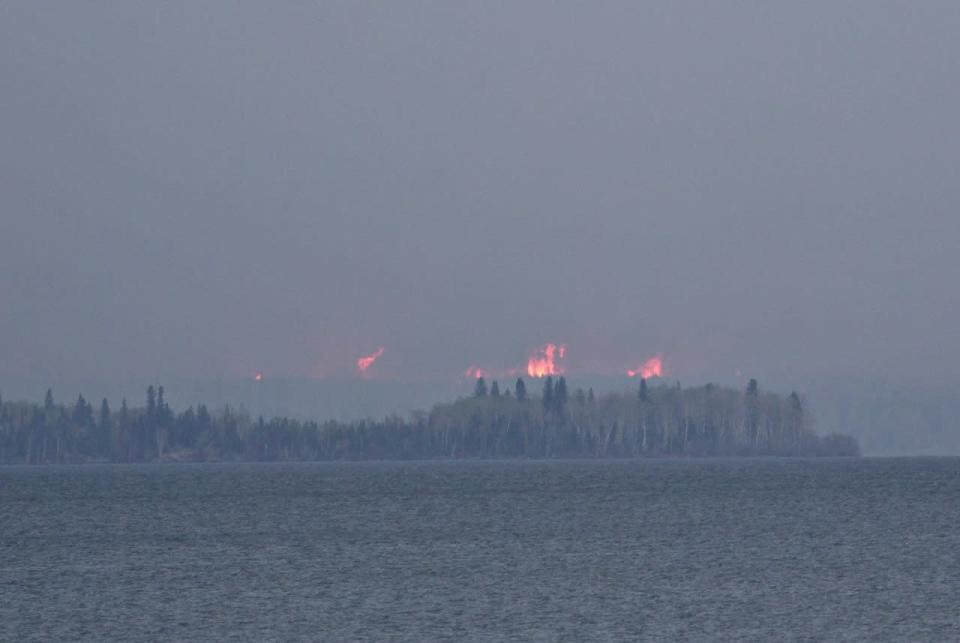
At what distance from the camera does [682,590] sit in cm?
7050

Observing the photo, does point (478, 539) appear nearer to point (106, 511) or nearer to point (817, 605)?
point (817, 605)

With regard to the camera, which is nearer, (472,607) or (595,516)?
(472,607)

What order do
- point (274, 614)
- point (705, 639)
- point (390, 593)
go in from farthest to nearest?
point (390, 593)
point (274, 614)
point (705, 639)

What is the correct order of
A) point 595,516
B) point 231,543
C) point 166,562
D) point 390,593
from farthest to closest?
point 595,516 → point 231,543 → point 166,562 → point 390,593

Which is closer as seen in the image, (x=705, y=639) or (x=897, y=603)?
(x=705, y=639)

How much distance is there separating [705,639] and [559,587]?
2005 cm

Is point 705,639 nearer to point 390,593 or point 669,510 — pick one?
point 390,593

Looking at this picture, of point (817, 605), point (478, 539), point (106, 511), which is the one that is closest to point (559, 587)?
point (817, 605)

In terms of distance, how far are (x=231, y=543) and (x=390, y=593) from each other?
41.2 metres

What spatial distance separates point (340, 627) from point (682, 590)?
66.9 feet


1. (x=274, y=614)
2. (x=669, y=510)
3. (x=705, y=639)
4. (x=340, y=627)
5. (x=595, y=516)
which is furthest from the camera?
(x=669, y=510)

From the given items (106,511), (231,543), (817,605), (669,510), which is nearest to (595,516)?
(669,510)

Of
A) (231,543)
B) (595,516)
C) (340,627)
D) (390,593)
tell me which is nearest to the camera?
(340,627)

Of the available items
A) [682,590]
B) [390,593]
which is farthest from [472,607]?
[682,590]
